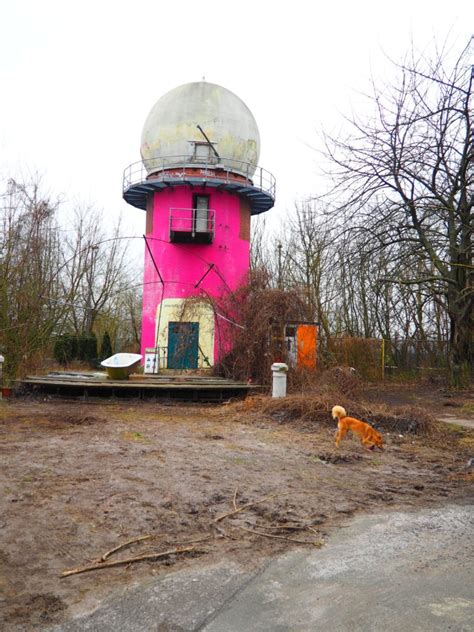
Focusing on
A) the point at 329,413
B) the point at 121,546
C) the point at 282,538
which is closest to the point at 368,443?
the point at 329,413

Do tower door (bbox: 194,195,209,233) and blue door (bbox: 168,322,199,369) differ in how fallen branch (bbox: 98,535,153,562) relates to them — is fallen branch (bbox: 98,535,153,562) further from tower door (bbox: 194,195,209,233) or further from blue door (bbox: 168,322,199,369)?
tower door (bbox: 194,195,209,233)

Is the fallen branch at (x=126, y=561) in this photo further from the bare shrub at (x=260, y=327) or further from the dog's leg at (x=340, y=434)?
the bare shrub at (x=260, y=327)

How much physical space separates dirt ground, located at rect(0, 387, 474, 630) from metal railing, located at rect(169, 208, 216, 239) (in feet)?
47.4

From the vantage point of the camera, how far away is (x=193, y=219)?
24.0 metres

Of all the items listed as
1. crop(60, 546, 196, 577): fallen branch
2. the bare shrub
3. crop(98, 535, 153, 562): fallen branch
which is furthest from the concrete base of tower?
crop(60, 546, 196, 577): fallen branch

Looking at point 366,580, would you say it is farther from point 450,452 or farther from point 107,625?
point 450,452

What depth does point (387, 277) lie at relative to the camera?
59.6ft

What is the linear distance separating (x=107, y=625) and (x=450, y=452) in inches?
269

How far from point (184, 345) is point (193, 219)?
715cm

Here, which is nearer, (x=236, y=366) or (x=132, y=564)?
(x=132, y=564)

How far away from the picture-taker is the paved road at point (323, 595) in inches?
120

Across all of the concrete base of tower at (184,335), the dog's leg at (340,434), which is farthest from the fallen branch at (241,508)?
the concrete base of tower at (184,335)

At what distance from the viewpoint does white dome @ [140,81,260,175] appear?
23969 millimetres

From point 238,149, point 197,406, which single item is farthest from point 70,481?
point 238,149
